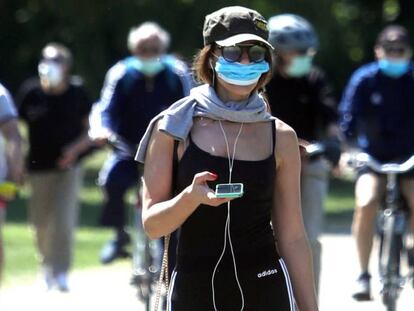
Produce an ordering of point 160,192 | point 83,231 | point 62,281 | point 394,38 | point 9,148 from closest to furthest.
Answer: point 160,192, point 9,148, point 394,38, point 62,281, point 83,231

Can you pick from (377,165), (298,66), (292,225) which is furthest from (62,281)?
(292,225)

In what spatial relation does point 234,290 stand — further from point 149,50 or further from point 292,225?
point 149,50

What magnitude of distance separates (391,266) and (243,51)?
509 cm

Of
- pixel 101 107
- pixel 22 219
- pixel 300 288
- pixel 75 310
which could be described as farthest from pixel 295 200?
pixel 22 219

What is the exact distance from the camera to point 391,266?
33.3ft

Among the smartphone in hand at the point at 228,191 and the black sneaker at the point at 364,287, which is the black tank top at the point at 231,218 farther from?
the black sneaker at the point at 364,287

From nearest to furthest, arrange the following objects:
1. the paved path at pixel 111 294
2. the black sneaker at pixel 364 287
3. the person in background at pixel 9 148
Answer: the person in background at pixel 9 148 < the black sneaker at pixel 364 287 < the paved path at pixel 111 294

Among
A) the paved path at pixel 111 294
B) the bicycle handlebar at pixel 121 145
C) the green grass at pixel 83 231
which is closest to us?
the bicycle handlebar at pixel 121 145

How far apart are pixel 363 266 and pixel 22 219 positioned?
37.7 feet

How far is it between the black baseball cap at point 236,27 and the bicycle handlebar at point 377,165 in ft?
15.5

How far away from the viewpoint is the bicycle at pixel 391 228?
10.1m

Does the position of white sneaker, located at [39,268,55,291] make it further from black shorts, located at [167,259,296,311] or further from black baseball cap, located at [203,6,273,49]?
black baseball cap, located at [203,6,273,49]

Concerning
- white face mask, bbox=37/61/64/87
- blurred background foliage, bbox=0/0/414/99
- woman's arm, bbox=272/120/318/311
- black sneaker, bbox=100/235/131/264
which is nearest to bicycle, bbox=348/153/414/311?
black sneaker, bbox=100/235/131/264

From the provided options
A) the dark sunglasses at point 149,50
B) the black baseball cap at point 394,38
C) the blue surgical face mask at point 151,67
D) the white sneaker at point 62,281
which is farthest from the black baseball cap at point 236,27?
the white sneaker at point 62,281
